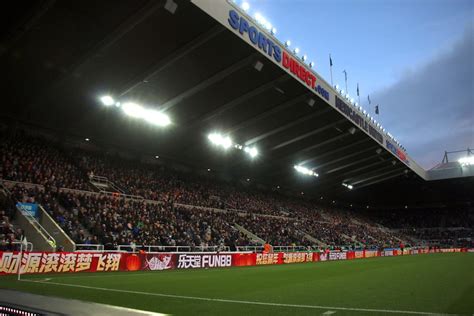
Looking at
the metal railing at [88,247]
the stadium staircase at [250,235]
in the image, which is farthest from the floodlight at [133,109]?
the stadium staircase at [250,235]

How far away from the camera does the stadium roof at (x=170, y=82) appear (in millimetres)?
18766

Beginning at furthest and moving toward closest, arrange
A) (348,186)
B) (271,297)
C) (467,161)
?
(348,186) → (467,161) → (271,297)

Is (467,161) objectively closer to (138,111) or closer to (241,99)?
(241,99)

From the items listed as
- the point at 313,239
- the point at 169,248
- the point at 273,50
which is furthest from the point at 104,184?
the point at 313,239

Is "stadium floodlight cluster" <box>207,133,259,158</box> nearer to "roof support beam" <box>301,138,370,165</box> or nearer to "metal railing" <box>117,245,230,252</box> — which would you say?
"metal railing" <box>117,245,230,252</box>

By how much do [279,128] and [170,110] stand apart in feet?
35.0

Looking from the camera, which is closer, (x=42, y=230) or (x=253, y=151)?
(x=42, y=230)

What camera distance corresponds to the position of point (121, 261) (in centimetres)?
1822

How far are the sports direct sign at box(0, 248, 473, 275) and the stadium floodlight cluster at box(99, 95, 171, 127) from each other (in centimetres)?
1099

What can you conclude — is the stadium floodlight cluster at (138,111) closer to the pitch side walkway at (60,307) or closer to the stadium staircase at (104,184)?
the stadium staircase at (104,184)

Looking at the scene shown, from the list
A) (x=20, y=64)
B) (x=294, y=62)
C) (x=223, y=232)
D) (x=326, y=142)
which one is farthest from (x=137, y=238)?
(x=326, y=142)

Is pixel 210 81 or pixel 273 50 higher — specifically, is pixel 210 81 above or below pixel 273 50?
below

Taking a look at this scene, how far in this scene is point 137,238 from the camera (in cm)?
2195

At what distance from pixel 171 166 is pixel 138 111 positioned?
12948 millimetres
